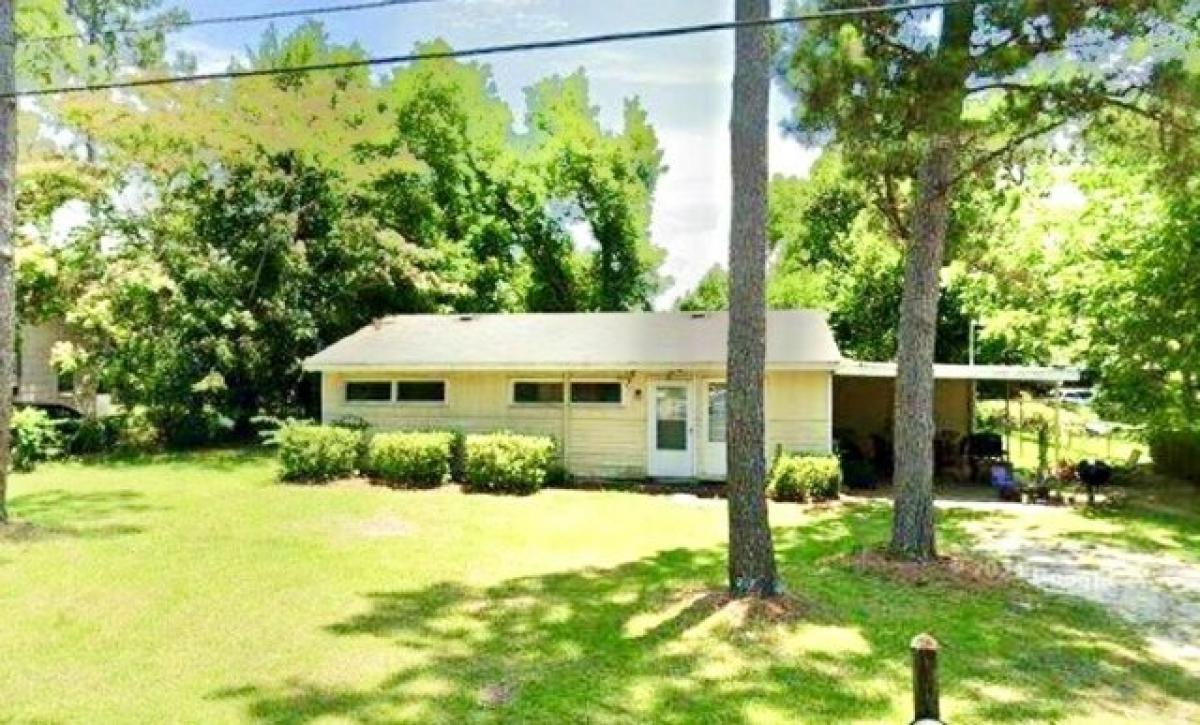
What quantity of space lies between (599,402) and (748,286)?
9.71 meters

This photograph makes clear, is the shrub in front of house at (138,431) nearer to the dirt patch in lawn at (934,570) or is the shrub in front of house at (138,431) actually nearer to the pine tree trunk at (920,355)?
the dirt patch in lawn at (934,570)

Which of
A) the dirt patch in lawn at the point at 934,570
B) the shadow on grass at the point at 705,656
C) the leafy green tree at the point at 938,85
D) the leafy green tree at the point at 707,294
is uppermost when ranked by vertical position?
the leafy green tree at the point at 707,294

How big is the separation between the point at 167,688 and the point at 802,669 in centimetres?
440

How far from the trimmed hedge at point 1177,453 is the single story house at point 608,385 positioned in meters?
3.32

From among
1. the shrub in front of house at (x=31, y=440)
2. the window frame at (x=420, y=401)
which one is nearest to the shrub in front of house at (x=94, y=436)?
the shrub in front of house at (x=31, y=440)

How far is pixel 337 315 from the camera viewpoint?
77.4 ft

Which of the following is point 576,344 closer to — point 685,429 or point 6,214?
point 685,429

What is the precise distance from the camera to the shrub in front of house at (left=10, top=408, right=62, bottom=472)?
18.8m

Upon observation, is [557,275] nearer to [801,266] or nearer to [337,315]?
[337,315]

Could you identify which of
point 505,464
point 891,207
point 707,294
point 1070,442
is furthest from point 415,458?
point 707,294

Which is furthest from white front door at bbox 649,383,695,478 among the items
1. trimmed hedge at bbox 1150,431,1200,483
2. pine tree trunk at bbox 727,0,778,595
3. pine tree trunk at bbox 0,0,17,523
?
pine tree trunk at bbox 0,0,17,523

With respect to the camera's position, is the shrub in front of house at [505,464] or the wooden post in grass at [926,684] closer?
the wooden post in grass at [926,684]

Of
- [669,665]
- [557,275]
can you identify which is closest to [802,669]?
[669,665]

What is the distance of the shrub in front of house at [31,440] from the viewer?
18797 millimetres
